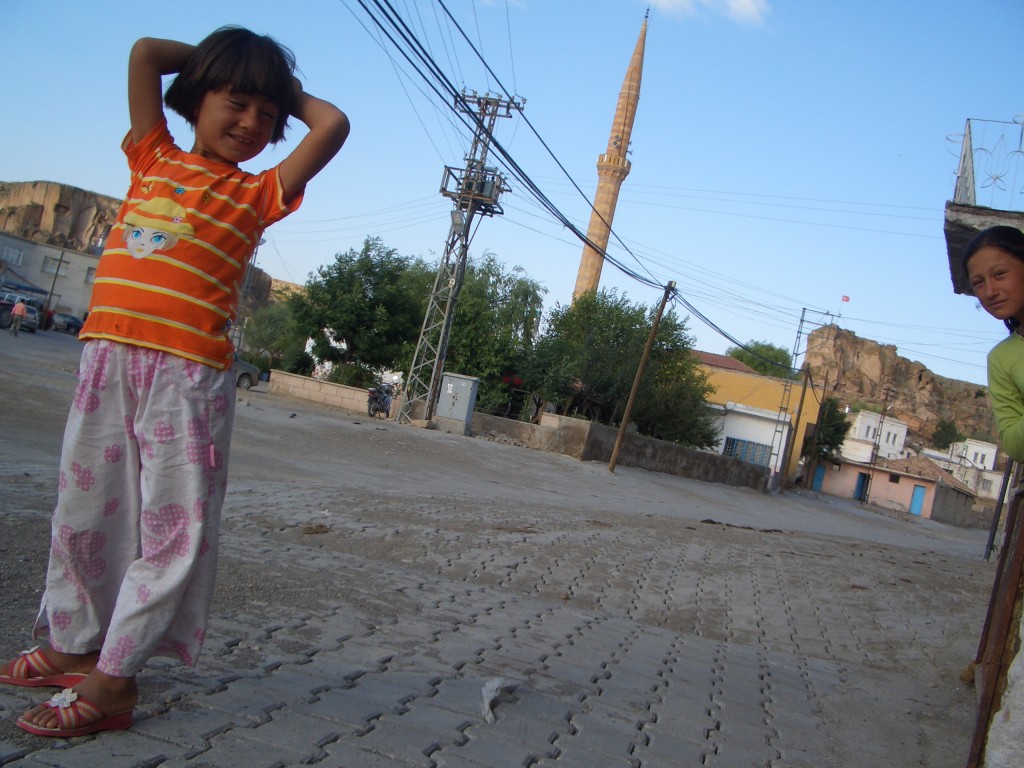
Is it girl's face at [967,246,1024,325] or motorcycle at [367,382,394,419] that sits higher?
girl's face at [967,246,1024,325]

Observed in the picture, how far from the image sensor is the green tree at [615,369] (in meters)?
36.9

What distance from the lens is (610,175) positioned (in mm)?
59469

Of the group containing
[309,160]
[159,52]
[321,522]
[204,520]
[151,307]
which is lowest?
[321,522]

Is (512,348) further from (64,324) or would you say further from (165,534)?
(165,534)

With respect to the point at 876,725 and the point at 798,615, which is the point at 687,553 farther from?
the point at 876,725

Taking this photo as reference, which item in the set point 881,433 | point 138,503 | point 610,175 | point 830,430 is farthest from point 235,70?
point 881,433

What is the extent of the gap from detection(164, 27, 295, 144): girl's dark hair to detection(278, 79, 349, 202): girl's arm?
7cm

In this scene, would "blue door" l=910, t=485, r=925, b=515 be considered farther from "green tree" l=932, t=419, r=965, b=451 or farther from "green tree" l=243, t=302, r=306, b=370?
"green tree" l=932, t=419, r=965, b=451

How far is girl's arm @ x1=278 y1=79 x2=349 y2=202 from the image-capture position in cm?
233

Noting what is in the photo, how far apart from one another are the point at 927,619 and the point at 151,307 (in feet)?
21.3

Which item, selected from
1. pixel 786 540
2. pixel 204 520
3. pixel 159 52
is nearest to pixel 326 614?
pixel 204 520

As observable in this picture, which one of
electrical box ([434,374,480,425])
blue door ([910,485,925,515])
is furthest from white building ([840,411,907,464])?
electrical box ([434,374,480,425])

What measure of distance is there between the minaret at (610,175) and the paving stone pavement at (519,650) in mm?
49930

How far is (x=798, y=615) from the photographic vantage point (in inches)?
253
